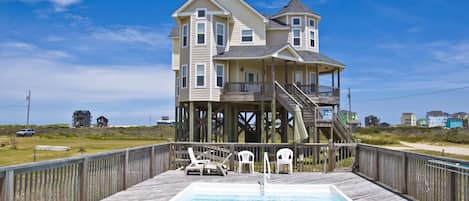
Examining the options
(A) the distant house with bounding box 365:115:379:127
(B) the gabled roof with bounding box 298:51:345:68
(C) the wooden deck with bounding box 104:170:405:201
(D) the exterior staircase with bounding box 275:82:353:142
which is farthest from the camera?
(A) the distant house with bounding box 365:115:379:127

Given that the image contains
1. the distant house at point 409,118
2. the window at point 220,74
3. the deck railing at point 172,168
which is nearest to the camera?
the deck railing at point 172,168

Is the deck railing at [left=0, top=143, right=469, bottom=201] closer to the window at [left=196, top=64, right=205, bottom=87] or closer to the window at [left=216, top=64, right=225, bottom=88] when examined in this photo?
the window at [left=196, top=64, right=205, bottom=87]

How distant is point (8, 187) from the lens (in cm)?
502

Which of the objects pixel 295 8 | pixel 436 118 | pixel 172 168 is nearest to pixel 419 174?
pixel 172 168

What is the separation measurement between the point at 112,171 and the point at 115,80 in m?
32.6

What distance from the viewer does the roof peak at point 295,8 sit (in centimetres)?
2595

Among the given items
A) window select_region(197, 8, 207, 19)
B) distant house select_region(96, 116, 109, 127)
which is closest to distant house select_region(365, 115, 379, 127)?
distant house select_region(96, 116, 109, 127)

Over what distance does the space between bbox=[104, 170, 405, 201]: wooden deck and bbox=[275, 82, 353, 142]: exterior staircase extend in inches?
253

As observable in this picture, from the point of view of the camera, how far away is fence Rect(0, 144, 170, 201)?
5.24 meters

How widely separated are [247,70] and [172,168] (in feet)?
35.9

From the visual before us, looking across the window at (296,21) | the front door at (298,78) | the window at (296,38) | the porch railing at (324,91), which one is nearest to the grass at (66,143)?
the front door at (298,78)

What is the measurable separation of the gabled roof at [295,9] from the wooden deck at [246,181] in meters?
15.2

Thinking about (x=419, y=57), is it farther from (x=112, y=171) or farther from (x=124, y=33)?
(x=112, y=171)

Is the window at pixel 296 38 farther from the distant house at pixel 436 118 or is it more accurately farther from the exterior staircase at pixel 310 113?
the distant house at pixel 436 118
